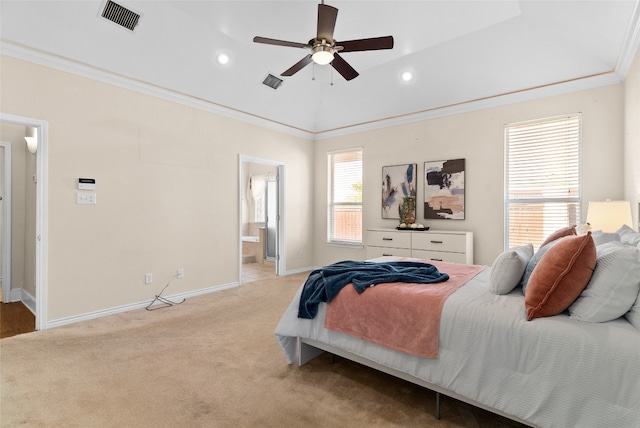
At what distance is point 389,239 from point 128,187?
363cm

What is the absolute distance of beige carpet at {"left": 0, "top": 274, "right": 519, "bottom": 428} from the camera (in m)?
1.89

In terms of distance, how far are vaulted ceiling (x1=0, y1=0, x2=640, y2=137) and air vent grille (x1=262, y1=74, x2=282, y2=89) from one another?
52mm

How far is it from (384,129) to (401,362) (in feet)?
14.2

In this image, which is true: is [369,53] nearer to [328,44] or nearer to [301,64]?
[301,64]

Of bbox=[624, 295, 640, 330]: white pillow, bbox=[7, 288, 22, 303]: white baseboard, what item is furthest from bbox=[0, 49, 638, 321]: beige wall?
bbox=[624, 295, 640, 330]: white pillow

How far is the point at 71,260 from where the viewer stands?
11.3ft

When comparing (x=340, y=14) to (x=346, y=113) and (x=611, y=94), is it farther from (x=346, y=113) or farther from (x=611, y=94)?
(x=611, y=94)

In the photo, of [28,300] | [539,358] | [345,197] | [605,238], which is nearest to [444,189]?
[345,197]

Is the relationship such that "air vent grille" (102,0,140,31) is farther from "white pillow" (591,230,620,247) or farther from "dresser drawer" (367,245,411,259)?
→ "white pillow" (591,230,620,247)

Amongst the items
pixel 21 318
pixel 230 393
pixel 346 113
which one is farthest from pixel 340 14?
pixel 21 318

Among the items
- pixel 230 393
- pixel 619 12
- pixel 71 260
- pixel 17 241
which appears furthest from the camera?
pixel 17 241

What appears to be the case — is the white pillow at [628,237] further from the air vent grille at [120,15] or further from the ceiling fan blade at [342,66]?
the air vent grille at [120,15]

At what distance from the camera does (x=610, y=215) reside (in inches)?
123

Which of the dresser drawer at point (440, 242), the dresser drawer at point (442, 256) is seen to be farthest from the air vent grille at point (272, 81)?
the dresser drawer at point (442, 256)
